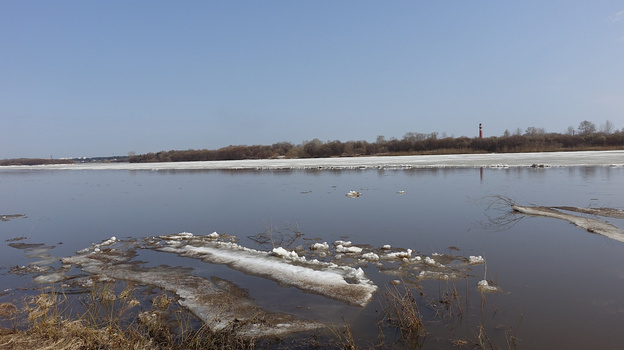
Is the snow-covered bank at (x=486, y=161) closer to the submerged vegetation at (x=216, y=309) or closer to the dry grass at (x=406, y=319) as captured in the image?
the submerged vegetation at (x=216, y=309)

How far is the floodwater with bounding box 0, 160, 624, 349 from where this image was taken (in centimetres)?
377

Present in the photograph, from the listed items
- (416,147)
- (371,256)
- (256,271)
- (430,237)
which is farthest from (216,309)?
(416,147)

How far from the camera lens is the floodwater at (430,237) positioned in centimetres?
377

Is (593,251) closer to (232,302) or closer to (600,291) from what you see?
(600,291)

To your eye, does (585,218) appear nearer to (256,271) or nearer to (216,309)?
(256,271)

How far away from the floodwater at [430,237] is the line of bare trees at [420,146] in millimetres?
27974

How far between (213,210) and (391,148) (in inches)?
1557

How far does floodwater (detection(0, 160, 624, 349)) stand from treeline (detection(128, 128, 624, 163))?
2784 cm

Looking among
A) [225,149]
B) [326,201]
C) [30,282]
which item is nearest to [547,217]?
[326,201]

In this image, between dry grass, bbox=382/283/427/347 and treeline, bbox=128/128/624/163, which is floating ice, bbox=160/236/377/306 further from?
treeline, bbox=128/128/624/163

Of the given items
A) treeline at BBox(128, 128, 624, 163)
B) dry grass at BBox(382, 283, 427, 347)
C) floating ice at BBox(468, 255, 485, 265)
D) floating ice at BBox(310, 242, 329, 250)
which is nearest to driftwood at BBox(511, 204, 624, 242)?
floating ice at BBox(468, 255, 485, 265)

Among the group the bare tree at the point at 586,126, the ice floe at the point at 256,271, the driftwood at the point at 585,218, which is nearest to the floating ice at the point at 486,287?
the ice floe at the point at 256,271

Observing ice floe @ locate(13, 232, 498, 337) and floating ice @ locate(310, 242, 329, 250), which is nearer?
ice floe @ locate(13, 232, 498, 337)

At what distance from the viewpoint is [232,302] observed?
4.55 m
